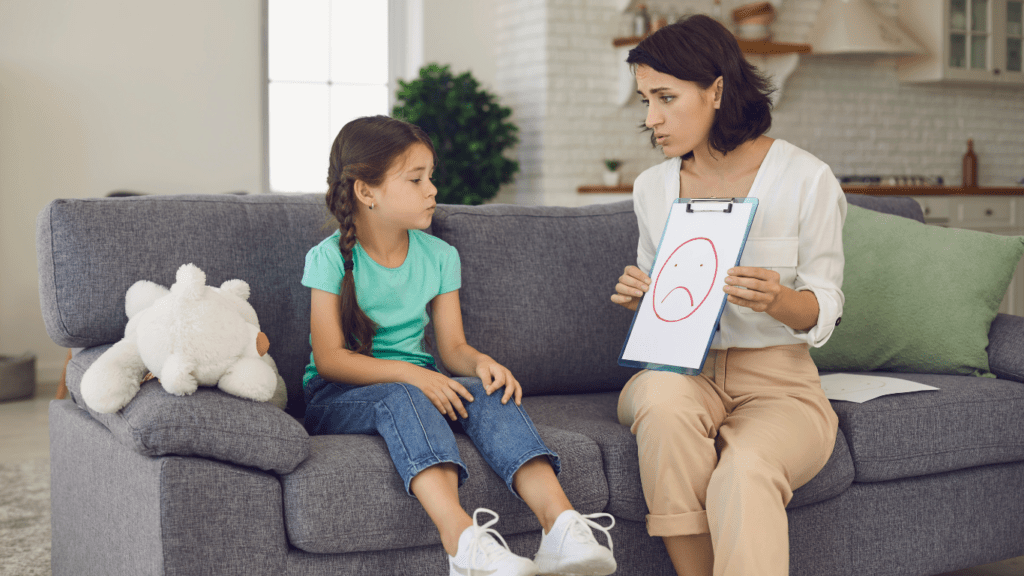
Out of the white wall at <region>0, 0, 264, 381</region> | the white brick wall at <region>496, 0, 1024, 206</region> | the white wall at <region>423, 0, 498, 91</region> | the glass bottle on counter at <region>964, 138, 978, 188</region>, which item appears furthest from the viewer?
the glass bottle on counter at <region>964, 138, 978, 188</region>

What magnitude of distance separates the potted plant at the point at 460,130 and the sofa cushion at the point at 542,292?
2510 millimetres

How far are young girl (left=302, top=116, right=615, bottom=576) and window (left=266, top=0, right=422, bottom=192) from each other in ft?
10.7

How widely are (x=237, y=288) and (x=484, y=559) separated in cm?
69

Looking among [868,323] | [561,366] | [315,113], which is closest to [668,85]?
[561,366]

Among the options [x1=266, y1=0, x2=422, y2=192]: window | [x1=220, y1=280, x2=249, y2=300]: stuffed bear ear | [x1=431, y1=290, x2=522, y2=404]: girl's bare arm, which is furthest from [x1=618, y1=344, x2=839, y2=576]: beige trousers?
[x1=266, y1=0, x2=422, y2=192]: window

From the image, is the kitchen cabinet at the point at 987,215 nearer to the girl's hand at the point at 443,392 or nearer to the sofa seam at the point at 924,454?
the sofa seam at the point at 924,454

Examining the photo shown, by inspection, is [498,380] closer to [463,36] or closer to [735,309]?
[735,309]

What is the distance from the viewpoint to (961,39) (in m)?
5.77

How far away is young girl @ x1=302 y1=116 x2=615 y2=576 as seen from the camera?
1338 mm

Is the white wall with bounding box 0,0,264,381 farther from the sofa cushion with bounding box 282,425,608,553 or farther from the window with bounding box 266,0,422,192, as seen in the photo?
the sofa cushion with bounding box 282,425,608,553

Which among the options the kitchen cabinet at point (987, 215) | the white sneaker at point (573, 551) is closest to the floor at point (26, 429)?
the white sneaker at point (573, 551)

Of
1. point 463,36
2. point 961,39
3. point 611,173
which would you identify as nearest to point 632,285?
point 611,173

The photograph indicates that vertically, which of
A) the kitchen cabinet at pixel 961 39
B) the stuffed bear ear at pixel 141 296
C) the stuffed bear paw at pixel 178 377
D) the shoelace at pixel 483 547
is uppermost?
the kitchen cabinet at pixel 961 39

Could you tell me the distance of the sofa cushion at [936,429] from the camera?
1.75 metres
